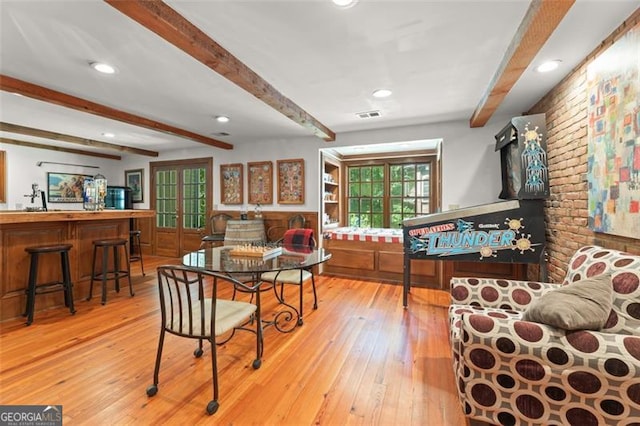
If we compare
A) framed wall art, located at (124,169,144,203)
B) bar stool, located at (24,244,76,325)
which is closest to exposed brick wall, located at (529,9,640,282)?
bar stool, located at (24,244,76,325)

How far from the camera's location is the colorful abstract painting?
1692 millimetres

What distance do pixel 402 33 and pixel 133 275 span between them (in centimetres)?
488

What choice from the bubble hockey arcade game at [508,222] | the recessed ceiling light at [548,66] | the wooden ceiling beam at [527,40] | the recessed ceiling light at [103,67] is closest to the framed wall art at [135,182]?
the recessed ceiling light at [103,67]

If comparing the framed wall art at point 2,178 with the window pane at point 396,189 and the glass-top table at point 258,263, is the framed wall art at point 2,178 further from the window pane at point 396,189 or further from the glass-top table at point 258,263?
the window pane at point 396,189

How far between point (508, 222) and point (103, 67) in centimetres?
391

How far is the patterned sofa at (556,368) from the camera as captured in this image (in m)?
1.12

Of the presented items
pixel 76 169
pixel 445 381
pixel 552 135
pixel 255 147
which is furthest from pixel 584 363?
pixel 76 169

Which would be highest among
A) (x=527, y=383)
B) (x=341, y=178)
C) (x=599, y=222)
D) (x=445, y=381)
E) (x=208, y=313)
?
(x=341, y=178)

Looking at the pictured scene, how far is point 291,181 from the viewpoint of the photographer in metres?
4.75

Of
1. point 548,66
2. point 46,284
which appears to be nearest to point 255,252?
point 46,284

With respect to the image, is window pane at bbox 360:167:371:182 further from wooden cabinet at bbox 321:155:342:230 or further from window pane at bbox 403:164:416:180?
window pane at bbox 403:164:416:180

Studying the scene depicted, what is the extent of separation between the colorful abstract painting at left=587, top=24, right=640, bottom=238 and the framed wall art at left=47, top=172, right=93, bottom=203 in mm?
8010

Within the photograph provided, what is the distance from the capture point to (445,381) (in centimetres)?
187

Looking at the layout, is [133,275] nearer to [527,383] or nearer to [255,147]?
[255,147]
